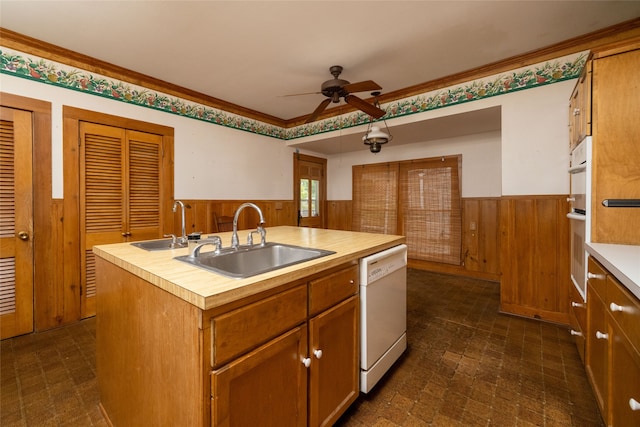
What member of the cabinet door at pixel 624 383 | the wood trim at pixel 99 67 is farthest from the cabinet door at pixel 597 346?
the wood trim at pixel 99 67

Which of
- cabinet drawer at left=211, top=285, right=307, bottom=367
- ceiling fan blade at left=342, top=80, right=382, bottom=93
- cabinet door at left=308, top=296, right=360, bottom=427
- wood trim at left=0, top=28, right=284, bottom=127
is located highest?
wood trim at left=0, top=28, right=284, bottom=127

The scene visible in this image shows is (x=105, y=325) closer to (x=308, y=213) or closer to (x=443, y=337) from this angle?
(x=443, y=337)

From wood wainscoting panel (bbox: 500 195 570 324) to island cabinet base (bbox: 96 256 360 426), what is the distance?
220cm

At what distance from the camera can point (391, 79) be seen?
318 centimetres

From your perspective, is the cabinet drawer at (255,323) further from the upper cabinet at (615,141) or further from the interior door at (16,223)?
the interior door at (16,223)

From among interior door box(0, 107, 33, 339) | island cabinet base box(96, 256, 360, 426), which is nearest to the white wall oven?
island cabinet base box(96, 256, 360, 426)

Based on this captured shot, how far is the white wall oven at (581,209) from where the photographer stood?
1.70m

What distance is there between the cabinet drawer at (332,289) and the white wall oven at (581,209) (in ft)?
4.99

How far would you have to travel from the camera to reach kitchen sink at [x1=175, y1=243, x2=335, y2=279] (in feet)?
4.35

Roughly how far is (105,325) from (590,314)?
271 centimetres

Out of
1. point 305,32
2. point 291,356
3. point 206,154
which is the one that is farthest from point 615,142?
point 206,154

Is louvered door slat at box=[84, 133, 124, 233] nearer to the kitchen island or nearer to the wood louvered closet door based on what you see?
the wood louvered closet door

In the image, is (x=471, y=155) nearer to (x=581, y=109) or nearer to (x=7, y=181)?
(x=581, y=109)

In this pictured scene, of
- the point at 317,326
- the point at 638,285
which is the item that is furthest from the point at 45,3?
the point at 638,285
